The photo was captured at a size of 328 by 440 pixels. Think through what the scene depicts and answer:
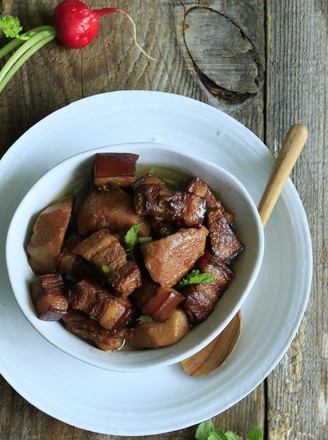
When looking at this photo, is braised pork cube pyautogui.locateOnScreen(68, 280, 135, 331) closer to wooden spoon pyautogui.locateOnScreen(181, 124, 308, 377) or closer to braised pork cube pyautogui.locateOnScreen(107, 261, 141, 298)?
braised pork cube pyautogui.locateOnScreen(107, 261, 141, 298)

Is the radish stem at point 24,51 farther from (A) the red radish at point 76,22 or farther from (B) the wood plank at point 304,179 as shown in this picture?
(B) the wood plank at point 304,179

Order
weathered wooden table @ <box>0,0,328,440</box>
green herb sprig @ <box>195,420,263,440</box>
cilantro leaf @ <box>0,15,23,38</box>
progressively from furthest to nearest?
weathered wooden table @ <box>0,0,328,440</box>
green herb sprig @ <box>195,420,263,440</box>
cilantro leaf @ <box>0,15,23,38</box>

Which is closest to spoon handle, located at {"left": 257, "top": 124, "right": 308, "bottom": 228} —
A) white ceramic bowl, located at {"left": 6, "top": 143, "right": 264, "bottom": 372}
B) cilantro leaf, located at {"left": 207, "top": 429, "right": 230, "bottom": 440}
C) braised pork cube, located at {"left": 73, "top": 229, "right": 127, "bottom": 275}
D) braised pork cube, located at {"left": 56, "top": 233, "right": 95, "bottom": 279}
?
white ceramic bowl, located at {"left": 6, "top": 143, "right": 264, "bottom": 372}

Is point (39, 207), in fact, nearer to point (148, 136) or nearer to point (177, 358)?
point (148, 136)

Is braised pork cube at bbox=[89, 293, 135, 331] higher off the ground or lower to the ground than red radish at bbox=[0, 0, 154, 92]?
lower

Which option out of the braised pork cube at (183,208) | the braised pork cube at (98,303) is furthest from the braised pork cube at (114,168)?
the braised pork cube at (98,303)

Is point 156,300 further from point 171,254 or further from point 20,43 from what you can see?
point 20,43
